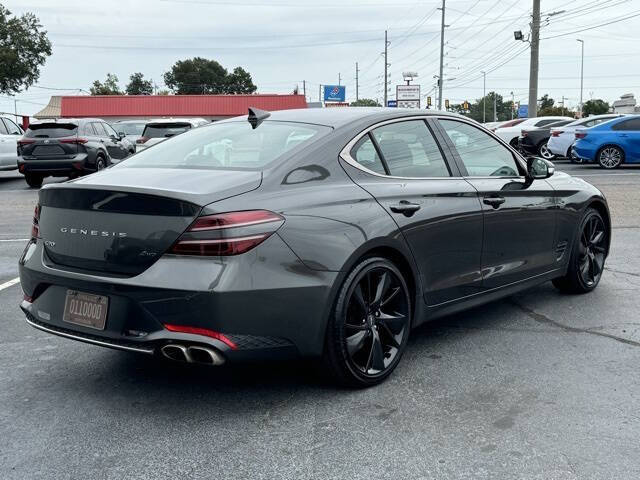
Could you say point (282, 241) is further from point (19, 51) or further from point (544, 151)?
point (19, 51)

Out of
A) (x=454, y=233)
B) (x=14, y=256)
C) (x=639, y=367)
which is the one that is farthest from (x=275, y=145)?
(x=14, y=256)

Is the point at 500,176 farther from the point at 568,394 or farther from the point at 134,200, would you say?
the point at 134,200

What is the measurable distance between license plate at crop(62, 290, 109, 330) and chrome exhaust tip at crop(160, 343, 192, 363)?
1.17 feet

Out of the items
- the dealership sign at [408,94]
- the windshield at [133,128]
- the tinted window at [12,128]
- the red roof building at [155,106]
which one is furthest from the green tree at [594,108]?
the tinted window at [12,128]

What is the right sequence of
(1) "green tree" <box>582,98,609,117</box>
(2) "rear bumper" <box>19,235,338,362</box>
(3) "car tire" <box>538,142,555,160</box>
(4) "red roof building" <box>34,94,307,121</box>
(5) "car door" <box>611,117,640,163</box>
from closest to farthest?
1. (2) "rear bumper" <box>19,235,338,362</box>
2. (5) "car door" <box>611,117,640,163</box>
3. (3) "car tire" <box>538,142,555,160</box>
4. (4) "red roof building" <box>34,94,307,121</box>
5. (1) "green tree" <box>582,98,609,117</box>

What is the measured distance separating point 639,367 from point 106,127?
683 inches

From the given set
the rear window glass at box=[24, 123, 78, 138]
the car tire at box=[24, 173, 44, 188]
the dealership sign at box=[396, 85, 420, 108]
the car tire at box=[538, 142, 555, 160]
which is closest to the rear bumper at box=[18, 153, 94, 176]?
the car tire at box=[24, 173, 44, 188]

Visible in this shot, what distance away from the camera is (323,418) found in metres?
3.57

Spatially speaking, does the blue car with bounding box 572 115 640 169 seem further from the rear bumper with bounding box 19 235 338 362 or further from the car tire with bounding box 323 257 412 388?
the rear bumper with bounding box 19 235 338 362

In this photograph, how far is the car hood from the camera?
3.45 meters

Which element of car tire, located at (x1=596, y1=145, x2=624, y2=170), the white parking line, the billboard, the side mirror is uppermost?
the billboard

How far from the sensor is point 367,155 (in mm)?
4215

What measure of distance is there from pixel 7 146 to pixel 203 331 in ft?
57.6

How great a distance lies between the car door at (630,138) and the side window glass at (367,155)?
58.4ft
